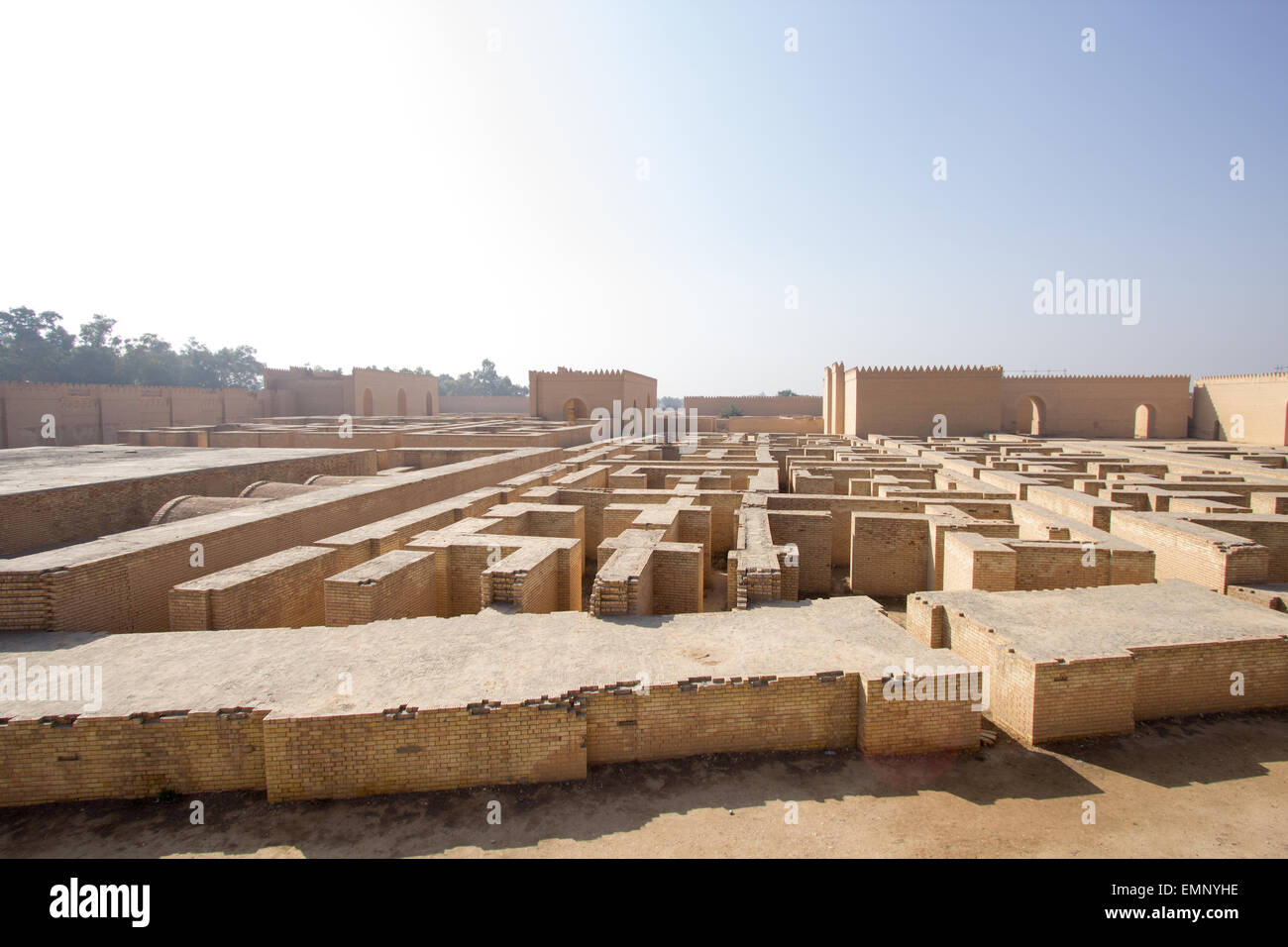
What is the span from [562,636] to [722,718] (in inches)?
53.2

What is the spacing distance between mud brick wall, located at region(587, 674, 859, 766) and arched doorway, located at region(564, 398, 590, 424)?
2333cm

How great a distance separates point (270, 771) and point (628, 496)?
649cm

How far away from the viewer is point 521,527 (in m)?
7.67

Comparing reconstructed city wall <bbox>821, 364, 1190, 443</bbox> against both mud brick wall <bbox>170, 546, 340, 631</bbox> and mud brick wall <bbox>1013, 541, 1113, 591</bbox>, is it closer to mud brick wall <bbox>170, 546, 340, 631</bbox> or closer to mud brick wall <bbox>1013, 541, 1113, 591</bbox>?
mud brick wall <bbox>1013, 541, 1113, 591</bbox>

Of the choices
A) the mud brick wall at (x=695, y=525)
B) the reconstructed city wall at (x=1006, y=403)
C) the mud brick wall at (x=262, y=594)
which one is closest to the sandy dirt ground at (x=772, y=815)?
the mud brick wall at (x=262, y=594)

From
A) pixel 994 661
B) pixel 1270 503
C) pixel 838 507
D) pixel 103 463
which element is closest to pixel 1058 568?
pixel 994 661

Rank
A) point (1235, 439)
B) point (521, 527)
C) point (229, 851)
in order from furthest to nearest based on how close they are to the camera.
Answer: point (1235, 439) < point (521, 527) < point (229, 851)

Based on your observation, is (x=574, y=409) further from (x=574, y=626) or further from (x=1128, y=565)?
(x=574, y=626)

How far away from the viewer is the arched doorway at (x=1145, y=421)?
24.5 meters

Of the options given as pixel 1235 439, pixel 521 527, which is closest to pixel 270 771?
pixel 521 527

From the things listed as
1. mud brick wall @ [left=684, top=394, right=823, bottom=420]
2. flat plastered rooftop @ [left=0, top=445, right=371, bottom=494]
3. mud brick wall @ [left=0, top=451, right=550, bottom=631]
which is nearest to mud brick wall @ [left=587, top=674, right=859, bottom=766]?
mud brick wall @ [left=0, top=451, right=550, bottom=631]

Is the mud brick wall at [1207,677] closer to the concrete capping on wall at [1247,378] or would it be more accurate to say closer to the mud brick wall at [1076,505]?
the mud brick wall at [1076,505]

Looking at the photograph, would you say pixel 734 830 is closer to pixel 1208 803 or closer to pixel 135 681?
pixel 1208 803

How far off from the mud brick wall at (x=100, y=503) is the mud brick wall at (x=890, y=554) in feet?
32.8
